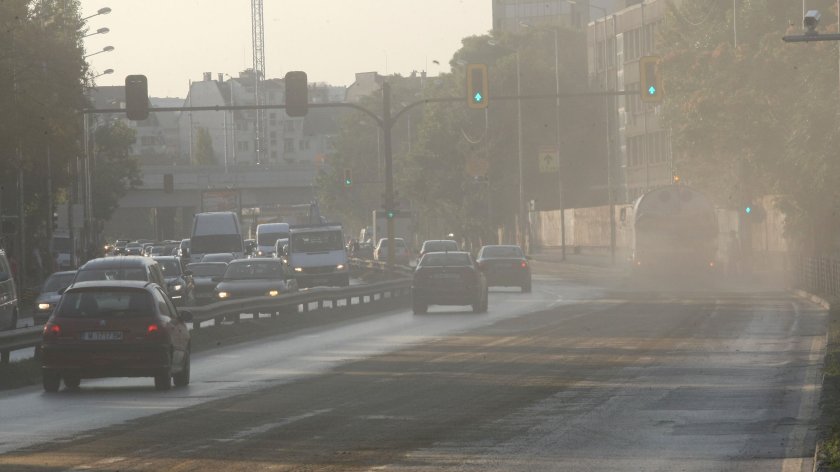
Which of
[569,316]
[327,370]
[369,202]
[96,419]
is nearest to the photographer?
[96,419]

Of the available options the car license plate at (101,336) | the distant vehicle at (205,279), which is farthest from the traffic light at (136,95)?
the car license plate at (101,336)

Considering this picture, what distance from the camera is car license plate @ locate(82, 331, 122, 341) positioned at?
20.5 meters

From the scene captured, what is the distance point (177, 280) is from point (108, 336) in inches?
851

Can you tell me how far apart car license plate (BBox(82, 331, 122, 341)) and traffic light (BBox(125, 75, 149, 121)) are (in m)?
22.3

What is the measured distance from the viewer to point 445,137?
110188mm

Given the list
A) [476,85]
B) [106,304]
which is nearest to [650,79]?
[476,85]

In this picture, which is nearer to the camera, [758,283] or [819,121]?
[819,121]

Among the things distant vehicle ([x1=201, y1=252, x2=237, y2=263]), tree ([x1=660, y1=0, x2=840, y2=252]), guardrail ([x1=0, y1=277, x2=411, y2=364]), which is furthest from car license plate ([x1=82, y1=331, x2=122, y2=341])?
distant vehicle ([x1=201, y1=252, x2=237, y2=263])

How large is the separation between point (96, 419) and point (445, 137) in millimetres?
93489

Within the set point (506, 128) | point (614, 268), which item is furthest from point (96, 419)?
point (506, 128)

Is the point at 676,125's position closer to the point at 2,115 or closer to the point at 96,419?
the point at 2,115

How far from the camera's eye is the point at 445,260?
4206 cm

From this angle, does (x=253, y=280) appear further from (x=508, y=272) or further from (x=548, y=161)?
(x=548, y=161)

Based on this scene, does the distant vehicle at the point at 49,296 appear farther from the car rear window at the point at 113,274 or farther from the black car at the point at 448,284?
the black car at the point at 448,284
